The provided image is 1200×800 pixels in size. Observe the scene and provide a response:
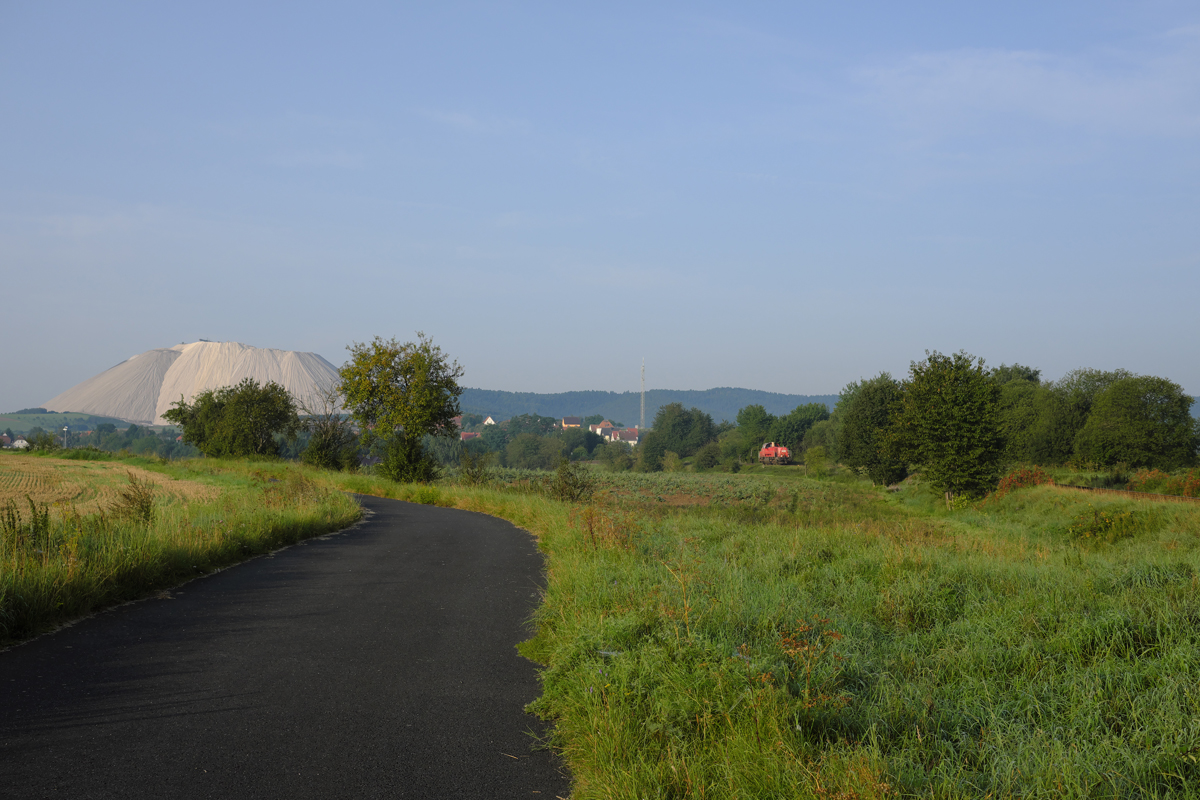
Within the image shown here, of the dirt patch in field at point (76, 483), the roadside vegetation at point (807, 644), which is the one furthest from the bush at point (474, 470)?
the roadside vegetation at point (807, 644)

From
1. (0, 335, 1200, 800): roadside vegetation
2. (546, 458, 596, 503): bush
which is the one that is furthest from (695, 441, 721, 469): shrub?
(0, 335, 1200, 800): roadside vegetation

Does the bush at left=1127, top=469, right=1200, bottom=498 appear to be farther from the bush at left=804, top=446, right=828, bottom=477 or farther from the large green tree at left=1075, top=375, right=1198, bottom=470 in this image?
the bush at left=804, top=446, right=828, bottom=477

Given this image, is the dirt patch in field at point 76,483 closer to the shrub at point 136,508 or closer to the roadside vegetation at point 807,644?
the roadside vegetation at point 807,644

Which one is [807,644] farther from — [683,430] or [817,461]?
[683,430]

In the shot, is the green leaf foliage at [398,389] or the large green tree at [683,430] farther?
the large green tree at [683,430]

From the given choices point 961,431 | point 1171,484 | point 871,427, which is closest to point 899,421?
point 961,431

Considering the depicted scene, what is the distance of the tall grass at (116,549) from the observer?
20.6 feet

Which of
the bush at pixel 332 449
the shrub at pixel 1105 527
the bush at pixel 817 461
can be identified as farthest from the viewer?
the bush at pixel 817 461

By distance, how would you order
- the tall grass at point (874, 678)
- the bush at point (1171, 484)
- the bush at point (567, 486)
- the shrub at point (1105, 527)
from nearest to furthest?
the tall grass at point (874, 678) → the shrub at point (1105, 527) → the bush at point (567, 486) → the bush at point (1171, 484)

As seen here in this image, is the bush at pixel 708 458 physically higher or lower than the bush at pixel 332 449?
lower

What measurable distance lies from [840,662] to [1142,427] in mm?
64105

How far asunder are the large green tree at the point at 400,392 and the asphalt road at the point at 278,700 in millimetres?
24634

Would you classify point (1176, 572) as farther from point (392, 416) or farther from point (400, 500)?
point (392, 416)

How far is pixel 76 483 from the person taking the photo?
28.5 metres
